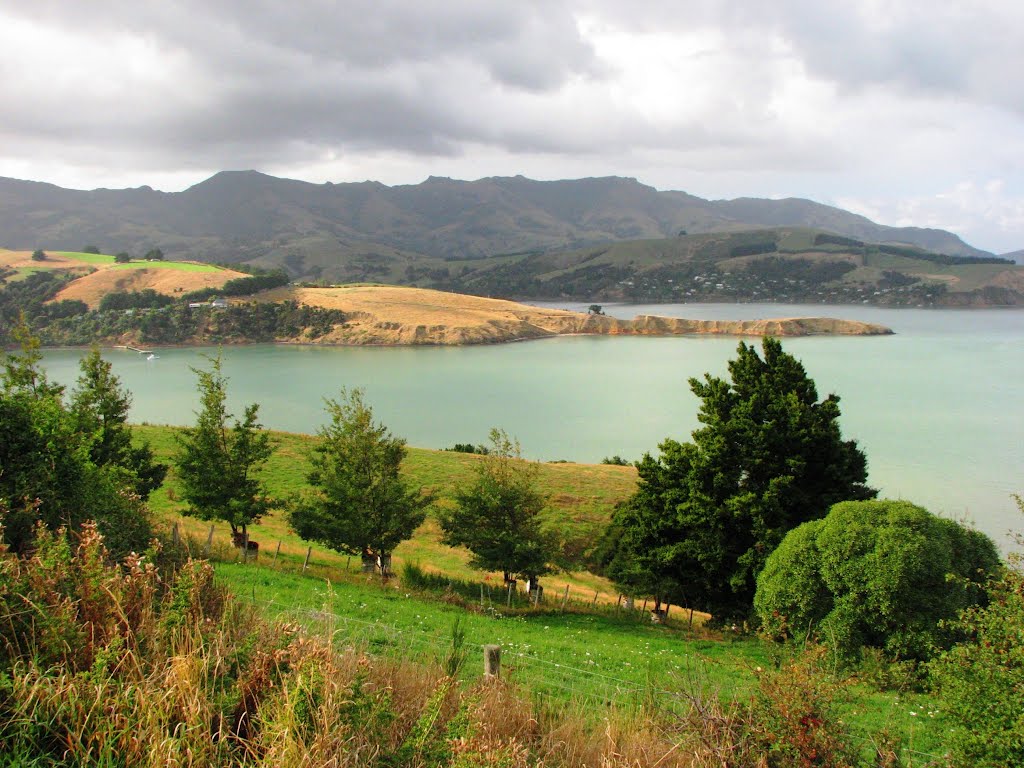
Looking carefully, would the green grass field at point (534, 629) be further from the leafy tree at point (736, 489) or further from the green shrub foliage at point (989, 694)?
the leafy tree at point (736, 489)

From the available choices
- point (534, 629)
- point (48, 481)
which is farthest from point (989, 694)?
point (48, 481)

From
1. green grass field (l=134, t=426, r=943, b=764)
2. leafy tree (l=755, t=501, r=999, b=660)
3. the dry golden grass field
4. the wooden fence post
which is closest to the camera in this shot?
the wooden fence post

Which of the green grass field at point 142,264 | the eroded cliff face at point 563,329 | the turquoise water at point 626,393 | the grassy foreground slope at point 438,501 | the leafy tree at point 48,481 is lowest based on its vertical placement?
the grassy foreground slope at point 438,501

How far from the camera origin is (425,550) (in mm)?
22516

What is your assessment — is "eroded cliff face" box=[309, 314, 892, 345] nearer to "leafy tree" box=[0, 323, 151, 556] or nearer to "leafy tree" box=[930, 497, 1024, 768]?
"leafy tree" box=[0, 323, 151, 556]

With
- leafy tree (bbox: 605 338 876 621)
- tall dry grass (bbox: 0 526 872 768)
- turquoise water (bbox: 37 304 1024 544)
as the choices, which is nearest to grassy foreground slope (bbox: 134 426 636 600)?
leafy tree (bbox: 605 338 876 621)

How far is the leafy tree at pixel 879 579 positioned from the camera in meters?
10.5

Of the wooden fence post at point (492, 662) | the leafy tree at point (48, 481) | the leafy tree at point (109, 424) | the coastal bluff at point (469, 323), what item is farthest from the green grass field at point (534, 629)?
the coastal bluff at point (469, 323)

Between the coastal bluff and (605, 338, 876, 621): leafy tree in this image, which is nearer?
(605, 338, 876, 621): leafy tree

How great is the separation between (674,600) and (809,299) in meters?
177

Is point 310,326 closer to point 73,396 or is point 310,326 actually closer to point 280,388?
point 280,388

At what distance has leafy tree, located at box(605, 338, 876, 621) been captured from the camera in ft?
54.7

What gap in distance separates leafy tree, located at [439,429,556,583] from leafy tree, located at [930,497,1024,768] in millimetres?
10742

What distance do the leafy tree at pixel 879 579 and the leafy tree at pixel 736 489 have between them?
4.26 meters
